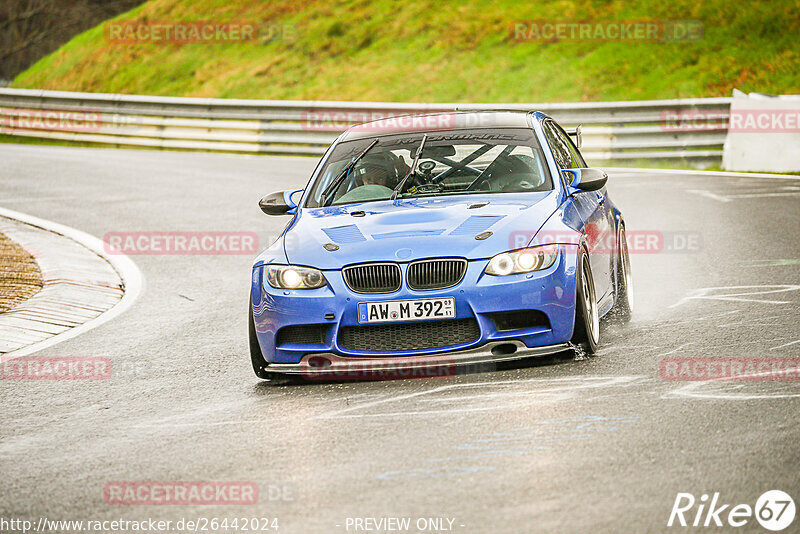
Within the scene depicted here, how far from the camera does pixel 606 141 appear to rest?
21047 mm

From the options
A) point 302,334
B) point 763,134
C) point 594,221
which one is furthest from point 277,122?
point 302,334

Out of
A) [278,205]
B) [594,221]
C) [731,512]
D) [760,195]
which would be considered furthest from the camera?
[760,195]

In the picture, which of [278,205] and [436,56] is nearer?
[278,205]

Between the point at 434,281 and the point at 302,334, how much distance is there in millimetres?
873

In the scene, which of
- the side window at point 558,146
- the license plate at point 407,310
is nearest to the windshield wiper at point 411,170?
the side window at point 558,146

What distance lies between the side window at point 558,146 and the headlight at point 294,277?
7.44ft

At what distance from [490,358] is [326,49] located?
32.4m

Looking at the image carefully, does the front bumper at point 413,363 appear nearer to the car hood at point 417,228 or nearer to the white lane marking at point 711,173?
the car hood at point 417,228

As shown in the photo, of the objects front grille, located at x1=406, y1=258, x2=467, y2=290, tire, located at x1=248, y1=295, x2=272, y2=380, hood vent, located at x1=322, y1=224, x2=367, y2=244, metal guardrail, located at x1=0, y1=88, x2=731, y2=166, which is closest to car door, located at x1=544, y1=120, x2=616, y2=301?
front grille, located at x1=406, y1=258, x2=467, y2=290

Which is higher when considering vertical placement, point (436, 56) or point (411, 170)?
point (436, 56)

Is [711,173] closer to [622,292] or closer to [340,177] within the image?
[622,292]

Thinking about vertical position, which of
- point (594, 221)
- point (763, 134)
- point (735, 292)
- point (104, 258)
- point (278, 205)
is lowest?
point (104, 258)

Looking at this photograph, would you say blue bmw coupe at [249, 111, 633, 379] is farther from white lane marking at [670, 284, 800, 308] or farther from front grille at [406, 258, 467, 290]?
white lane marking at [670, 284, 800, 308]

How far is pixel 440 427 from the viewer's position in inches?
241
